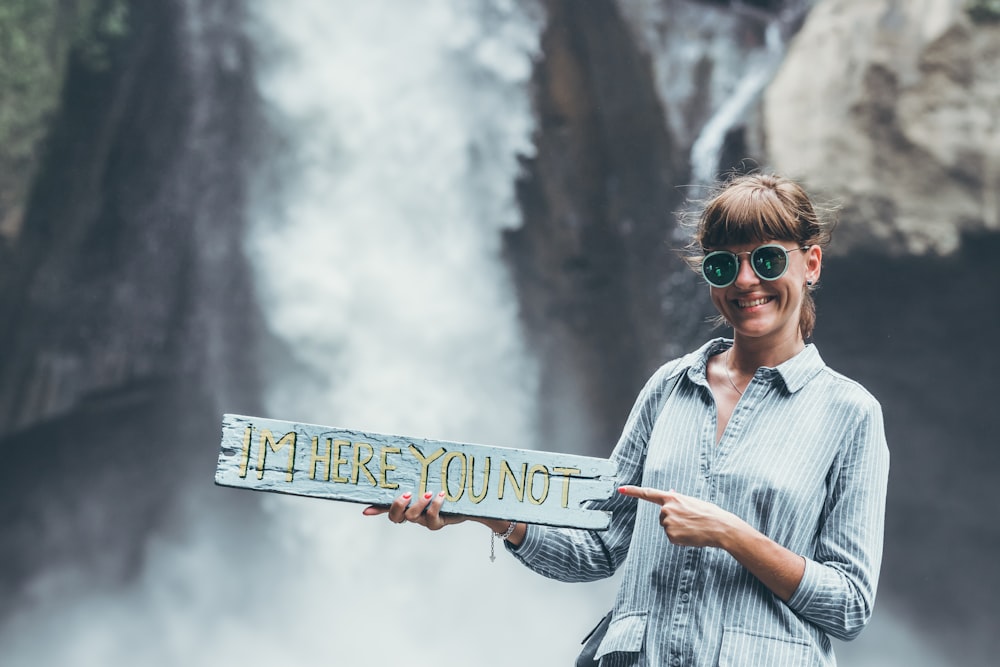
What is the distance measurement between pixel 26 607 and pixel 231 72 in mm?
3196

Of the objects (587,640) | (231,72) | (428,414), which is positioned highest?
(231,72)

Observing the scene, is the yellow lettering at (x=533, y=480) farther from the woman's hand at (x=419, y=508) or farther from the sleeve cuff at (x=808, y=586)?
the sleeve cuff at (x=808, y=586)

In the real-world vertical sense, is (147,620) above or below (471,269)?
below

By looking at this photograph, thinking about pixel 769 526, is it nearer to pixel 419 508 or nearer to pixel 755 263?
pixel 755 263

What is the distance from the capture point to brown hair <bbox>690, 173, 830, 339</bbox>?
1065 millimetres

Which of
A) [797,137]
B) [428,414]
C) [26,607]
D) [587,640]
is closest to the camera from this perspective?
[587,640]

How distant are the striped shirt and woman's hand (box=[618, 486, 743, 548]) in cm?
6

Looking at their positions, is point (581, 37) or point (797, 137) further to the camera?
point (581, 37)

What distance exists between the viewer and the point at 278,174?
5645 millimetres

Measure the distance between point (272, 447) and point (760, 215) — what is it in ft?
1.97

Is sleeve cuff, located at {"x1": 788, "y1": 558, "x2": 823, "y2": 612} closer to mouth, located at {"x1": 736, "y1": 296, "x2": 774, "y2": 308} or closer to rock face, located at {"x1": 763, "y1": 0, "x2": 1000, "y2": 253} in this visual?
mouth, located at {"x1": 736, "y1": 296, "x2": 774, "y2": 308}

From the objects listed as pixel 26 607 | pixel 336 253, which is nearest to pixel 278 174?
pixel 336 253

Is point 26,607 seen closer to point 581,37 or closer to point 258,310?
point 258,310

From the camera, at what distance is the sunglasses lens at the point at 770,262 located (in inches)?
41.9
